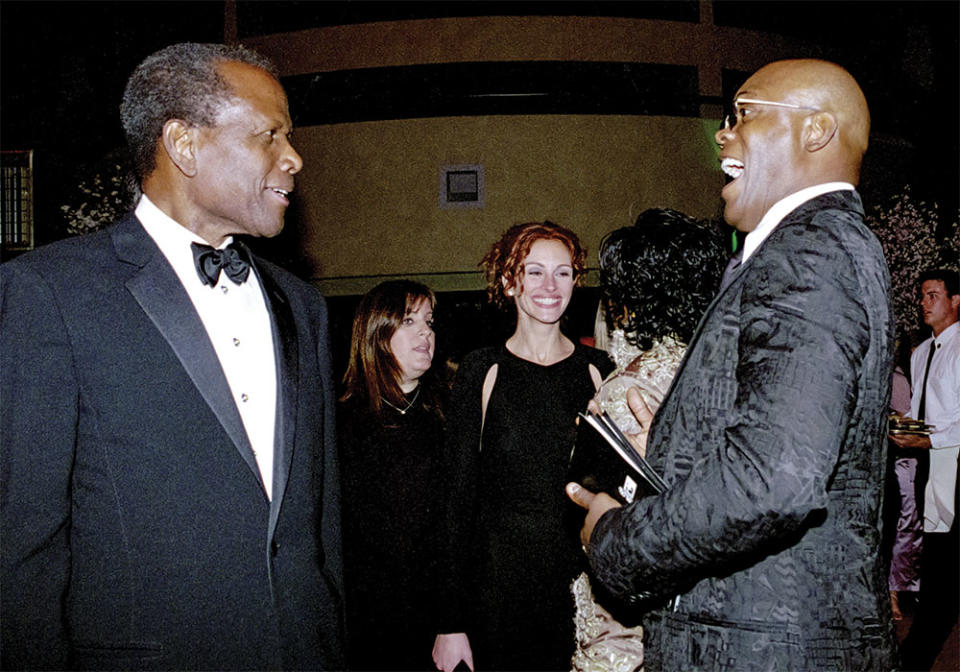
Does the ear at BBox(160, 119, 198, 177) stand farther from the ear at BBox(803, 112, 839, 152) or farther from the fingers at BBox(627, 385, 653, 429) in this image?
the ear at BBox(803, 112, 839, 152)

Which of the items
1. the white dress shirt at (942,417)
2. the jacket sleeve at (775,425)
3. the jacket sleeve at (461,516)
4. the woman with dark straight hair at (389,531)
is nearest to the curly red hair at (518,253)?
the jacket sleeve at (461,516)

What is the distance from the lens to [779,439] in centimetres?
112

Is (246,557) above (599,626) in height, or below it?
above

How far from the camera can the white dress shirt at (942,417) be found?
16.3 ft

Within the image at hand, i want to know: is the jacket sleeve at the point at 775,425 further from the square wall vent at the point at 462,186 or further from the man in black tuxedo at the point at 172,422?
the square wall vent at the point at 462,186

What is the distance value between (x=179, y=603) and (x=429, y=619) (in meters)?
1.69

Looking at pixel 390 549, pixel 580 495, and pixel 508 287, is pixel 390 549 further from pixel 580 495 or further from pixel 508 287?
pixel 580 495

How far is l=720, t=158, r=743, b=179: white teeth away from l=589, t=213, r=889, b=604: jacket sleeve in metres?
0.30

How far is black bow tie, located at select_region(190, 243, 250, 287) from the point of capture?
5.42 feet

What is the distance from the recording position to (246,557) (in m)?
1.54

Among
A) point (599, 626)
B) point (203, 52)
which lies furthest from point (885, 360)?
point (203, 52)

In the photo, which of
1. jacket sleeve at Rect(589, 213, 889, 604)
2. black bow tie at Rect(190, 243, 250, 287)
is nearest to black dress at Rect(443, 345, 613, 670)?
black bow tie at Rect(190, 243, 250, 287)

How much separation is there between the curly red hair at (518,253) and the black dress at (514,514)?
385mm

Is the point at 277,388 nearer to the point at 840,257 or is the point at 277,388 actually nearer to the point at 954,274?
the point at 840,257
